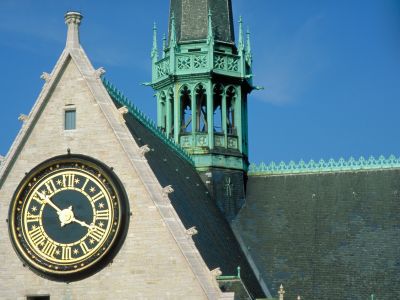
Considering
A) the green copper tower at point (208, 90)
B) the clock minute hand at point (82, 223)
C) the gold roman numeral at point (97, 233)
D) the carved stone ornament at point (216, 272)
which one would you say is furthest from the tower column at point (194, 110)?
the carved stone ornament at point (216, 272)

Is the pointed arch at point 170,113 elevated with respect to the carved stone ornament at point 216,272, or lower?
elevated

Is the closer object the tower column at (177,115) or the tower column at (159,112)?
the tower column at (177,115)

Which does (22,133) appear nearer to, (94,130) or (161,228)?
(94,130)

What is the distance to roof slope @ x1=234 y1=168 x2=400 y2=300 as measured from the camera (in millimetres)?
51094

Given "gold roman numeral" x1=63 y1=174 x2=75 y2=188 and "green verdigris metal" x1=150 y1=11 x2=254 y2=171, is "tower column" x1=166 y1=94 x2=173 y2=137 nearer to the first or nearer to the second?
"green verdigris metal" x1=150 y1=11 x2=254 y2=171

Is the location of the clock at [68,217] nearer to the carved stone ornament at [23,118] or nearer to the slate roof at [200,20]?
the carved stone ornament at [23,118]

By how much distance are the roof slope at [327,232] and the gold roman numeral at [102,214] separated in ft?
39.5

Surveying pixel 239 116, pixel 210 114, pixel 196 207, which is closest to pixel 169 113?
pixel 210 114

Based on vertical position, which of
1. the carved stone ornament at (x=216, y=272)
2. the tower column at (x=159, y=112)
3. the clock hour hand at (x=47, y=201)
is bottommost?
the carved stone ornament at (x=216, y=272)

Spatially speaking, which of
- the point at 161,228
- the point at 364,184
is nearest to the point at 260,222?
the point at 364,184

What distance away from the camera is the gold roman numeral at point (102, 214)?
4212cm

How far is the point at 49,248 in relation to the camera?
139ft

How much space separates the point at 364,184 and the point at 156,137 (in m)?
10.9

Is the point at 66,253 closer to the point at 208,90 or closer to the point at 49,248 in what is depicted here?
the point at 49,248
